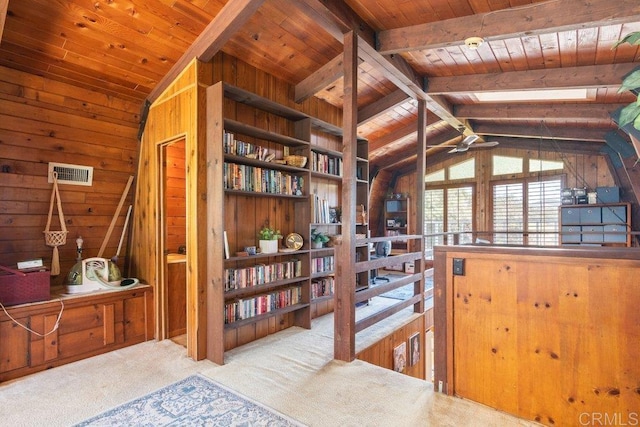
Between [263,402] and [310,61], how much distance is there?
10.1 feet

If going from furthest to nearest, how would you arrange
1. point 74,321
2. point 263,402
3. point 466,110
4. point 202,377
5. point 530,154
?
point 530,154
point 466,110
point 74,321
point 202,377
point 263,402

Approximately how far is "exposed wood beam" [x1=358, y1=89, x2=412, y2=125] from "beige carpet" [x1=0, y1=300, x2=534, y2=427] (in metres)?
3.15

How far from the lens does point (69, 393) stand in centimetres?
237

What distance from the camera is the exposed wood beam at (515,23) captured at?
7.79ft

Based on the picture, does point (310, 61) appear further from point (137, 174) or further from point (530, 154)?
point (530, 154)

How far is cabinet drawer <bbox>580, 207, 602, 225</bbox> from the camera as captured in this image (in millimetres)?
5621

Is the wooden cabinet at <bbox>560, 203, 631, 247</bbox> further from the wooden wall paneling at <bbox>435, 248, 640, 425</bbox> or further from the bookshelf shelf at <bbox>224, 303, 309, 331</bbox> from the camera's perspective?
the bookshelf shelf at <bbox>224, 303, 309, 331</bbox>

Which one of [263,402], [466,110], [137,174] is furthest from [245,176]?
[466,110]

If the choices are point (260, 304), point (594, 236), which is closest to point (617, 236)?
point (594, 236)

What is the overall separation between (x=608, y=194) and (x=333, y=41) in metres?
5.28

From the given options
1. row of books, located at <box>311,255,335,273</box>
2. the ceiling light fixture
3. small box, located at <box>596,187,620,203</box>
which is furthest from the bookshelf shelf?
small box, located at <box>596,187,620,203</box>

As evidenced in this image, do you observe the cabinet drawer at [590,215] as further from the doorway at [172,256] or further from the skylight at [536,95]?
the doorway at [172,256]

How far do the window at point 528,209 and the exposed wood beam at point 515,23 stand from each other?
4495mm

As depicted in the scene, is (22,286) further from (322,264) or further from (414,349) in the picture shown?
(414,349)
